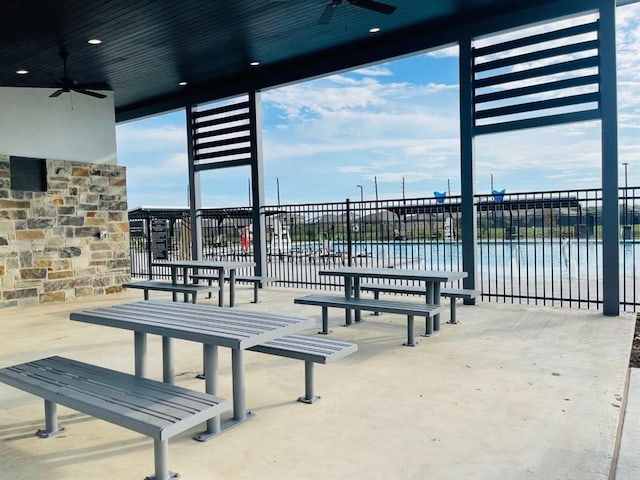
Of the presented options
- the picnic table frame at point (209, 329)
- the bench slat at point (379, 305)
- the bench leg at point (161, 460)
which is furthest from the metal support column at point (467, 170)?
the bench leg at point (161, 460)

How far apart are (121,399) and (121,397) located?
29 mm

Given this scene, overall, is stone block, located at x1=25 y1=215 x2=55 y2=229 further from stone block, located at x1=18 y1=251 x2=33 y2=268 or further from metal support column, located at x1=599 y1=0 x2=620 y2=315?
metal support column, located at x1=599 y1=0 x2=620 y2=315

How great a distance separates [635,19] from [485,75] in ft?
6.97

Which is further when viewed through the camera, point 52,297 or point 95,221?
point 95,221

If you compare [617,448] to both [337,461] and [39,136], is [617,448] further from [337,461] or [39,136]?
[39,136]

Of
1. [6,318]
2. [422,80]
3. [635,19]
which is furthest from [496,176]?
[6,318]

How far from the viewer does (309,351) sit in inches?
121

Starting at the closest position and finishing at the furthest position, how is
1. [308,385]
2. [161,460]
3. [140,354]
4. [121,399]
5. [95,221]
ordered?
1. [161,460]
2. [121,399]
3. [308,385]
4. [140,354]
5. [95,221]

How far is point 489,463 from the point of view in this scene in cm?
235

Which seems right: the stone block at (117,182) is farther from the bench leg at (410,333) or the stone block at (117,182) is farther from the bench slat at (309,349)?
the bench slat at (309,349)

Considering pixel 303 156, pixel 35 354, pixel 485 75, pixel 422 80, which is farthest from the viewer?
pixel 303 156

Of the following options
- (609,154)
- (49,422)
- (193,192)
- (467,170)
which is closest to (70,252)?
(193,192)

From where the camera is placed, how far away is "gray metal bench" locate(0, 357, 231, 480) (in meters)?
2.14

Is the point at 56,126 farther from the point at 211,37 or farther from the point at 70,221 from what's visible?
the point at 211,37
